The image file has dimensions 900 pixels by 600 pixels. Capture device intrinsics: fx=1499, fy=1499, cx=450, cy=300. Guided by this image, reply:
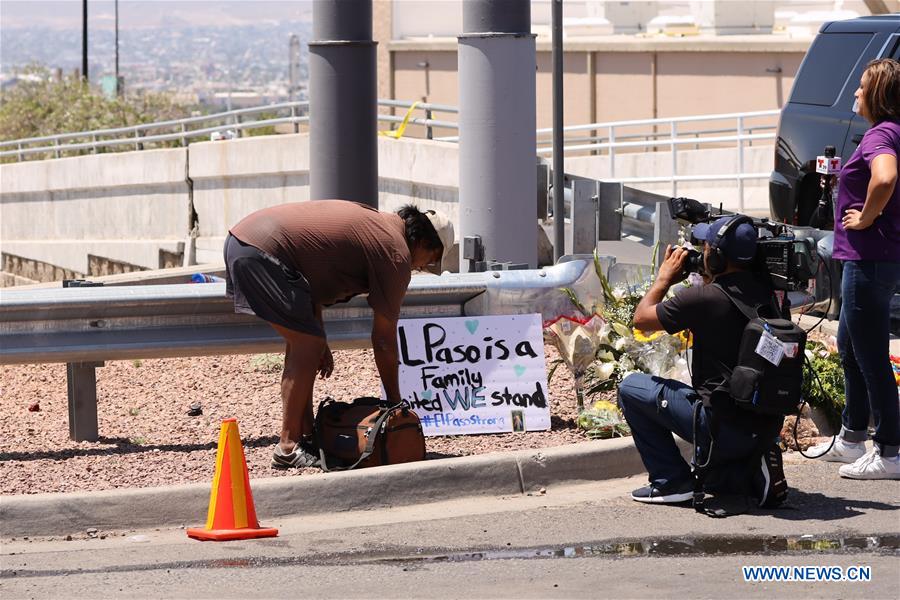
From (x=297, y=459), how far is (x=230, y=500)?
36.3 inches

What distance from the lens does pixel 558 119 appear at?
426 inches

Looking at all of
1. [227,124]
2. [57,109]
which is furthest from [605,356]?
[57,109]

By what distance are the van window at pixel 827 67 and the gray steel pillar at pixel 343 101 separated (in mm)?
4527

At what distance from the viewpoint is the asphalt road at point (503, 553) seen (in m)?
5.62

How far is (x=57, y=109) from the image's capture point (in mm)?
54875

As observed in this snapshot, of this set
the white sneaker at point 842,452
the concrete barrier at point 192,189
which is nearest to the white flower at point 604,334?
the white sneaker at point 842,452

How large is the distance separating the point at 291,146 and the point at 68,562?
49.8ft

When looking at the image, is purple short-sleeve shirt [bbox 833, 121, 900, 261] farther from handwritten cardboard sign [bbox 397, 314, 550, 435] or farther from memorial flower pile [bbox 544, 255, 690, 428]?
handwritten cardboard sign [bbox 397, 314, 550, 435]

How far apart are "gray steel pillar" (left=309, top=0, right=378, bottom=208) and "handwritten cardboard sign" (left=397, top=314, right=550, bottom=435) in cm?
177

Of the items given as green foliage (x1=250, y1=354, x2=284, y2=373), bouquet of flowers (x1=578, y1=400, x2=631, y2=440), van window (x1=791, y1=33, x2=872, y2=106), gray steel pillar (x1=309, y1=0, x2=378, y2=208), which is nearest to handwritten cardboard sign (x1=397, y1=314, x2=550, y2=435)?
bouquet of flowers (x1=578, y1=400, x2=631, y2=440)

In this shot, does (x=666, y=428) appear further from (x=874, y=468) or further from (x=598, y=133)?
(x=598, y=133)

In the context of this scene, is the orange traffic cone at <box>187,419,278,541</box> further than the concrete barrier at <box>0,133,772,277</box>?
No

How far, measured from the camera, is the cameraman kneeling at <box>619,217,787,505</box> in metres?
6.58

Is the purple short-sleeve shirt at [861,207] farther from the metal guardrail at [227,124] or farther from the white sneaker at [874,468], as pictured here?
the metal guardrail at [227,124]
